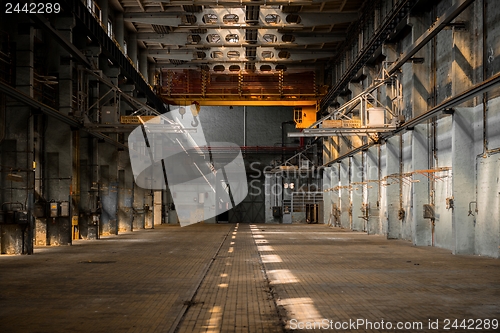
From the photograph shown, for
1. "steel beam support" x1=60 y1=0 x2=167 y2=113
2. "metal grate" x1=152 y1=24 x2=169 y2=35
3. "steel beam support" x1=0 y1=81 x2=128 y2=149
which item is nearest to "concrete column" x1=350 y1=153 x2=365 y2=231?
"steel beam support" x1=60 y1=0 x2=167 y2=113

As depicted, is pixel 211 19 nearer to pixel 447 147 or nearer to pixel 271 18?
pixel 271 18

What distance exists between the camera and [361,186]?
109 feet

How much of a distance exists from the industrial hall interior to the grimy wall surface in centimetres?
6

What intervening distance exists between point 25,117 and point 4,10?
3434 millimetres

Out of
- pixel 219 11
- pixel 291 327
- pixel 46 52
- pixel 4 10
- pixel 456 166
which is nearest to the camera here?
pixel 291 327

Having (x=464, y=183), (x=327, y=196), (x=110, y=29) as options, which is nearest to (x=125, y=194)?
(x=110, y=29)

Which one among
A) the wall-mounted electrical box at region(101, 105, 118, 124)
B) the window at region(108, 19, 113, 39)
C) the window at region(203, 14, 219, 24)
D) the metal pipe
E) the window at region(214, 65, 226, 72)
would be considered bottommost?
the metal pipe

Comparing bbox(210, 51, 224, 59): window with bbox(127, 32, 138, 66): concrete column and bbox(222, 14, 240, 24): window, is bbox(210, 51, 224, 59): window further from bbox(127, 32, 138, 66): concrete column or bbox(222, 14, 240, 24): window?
bbox(222, 14, 240, 24): window

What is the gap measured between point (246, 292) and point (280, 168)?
35860 millimetres

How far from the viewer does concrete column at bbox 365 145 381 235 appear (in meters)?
29.5

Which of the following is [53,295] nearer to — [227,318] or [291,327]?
[227,318]

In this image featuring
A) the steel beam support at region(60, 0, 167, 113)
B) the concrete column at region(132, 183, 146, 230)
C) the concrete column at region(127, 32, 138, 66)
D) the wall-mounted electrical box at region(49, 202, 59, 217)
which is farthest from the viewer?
the concrete column at region(132, 183, 146, 230)

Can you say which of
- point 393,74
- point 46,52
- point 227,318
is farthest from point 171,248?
point 227,318

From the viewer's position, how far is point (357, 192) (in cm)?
3384
